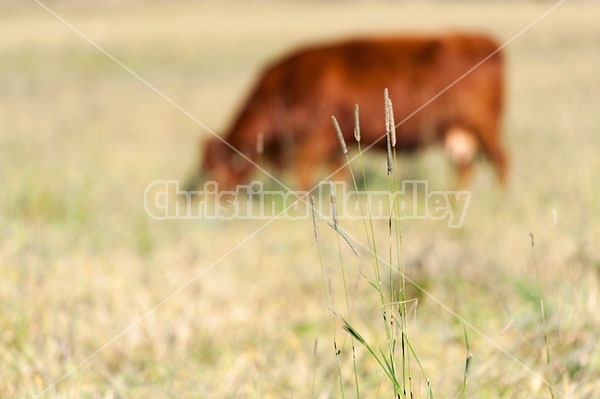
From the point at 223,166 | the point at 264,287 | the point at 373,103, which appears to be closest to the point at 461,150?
the point at 373,103

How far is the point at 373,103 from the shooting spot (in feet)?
16.1

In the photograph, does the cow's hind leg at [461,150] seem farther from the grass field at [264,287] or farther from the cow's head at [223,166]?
the cow's head at [223,166]

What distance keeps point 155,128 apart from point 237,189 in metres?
4.43

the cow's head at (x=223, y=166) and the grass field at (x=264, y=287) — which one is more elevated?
the cow's head at (x=223, y=166)

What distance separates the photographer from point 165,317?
7.47 ft

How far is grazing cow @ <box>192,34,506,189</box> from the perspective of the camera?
488 cm

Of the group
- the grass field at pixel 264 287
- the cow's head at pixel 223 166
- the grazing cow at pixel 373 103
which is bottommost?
the grass field at pixel 264 287

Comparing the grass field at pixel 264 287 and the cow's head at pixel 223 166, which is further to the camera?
the cow's head at pixel 223 166

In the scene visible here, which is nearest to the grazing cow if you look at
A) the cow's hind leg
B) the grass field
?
the cow's hind leg

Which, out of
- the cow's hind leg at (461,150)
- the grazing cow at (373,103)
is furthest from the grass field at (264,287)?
the grazing cow at (373,103)

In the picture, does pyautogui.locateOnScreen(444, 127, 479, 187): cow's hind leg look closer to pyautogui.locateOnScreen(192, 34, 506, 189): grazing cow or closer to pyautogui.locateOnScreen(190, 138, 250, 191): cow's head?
pyautogui.locateOnScreen(192, 34, 506, 189): grazing cow

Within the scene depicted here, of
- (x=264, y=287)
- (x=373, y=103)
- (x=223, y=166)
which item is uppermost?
(x=373, y=103)

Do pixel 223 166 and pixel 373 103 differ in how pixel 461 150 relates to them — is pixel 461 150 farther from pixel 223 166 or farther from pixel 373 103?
pixel 223 166

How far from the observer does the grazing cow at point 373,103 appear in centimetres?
488
